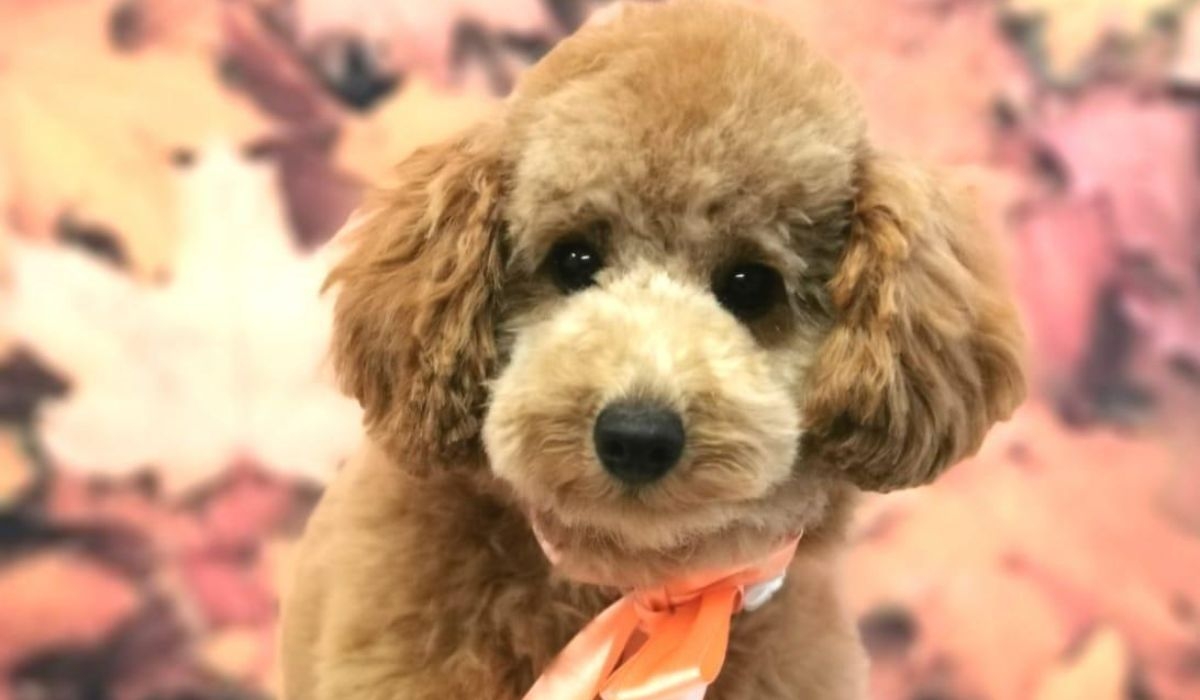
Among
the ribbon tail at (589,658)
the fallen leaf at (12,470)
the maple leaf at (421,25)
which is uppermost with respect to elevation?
the maple leaf at (421,25)

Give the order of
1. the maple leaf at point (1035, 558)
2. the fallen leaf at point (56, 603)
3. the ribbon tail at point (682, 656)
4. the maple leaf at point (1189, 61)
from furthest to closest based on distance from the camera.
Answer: the maple leaf at point (1189, 61) < the maple leaf at point (1035, 558) < the fallen leaf at point (56, 603) < the ribbon tail at point (682, 656)

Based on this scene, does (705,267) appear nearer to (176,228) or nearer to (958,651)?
(958,651)

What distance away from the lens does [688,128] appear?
0.81 metres

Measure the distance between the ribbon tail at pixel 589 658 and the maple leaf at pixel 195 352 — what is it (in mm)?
641

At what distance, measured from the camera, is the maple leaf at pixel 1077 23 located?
1.79 m

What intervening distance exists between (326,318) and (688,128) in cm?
85

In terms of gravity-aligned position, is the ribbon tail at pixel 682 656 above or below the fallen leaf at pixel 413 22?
below

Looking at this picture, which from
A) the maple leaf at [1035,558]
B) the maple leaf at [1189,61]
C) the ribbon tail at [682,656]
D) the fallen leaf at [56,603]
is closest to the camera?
the ribbon tail at [682,656]

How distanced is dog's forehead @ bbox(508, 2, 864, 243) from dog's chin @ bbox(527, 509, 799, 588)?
0.19m

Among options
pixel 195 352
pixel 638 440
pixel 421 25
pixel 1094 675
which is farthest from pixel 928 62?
pixel 638 440

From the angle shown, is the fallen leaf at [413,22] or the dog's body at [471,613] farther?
the fallen leaf at [413,22]

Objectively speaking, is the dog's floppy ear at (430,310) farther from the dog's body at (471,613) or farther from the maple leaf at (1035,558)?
the maple leaf at (1035,558)

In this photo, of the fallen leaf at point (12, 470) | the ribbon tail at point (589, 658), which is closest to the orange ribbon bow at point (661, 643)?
the ribbon tail at point (589, 658)

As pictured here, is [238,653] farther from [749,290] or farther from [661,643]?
[749,290]
